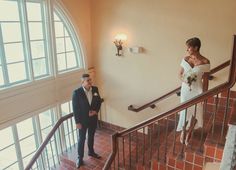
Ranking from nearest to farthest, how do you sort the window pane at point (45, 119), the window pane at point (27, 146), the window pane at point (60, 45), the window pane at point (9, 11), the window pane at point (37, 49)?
the window pane at point (9, 11), the window pane at point (37, 49), the window pane at point (27, 146), the window pane at point (45, 119), the window pane at point (60, 45)

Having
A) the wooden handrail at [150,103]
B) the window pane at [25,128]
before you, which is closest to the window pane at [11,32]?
the window pane at [25,128]

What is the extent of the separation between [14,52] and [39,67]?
0.59 meters

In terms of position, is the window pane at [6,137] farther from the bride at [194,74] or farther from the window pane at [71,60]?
the bride at [194,74]

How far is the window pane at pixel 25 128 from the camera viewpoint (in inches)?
167

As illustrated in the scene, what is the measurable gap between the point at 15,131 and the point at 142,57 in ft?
9.63

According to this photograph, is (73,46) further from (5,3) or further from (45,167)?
(45,167)

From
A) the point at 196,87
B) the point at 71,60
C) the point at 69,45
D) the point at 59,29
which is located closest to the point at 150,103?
the point at 196,87

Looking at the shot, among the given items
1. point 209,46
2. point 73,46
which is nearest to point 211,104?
point 209,46

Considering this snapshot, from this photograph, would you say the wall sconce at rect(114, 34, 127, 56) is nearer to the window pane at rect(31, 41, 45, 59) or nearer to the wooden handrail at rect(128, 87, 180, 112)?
the wooden handrail at rect(128, 87, 180, 112)

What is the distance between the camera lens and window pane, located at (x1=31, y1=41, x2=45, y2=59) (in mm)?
4197

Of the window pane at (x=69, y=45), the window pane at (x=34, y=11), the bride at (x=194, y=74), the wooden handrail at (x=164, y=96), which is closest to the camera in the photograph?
the bride at (x=194, y=74)

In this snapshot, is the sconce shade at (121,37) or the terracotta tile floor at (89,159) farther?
the sconce shade at (121,37)

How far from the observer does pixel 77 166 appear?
4074 millimetres

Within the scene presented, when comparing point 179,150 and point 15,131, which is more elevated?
point 179,150
